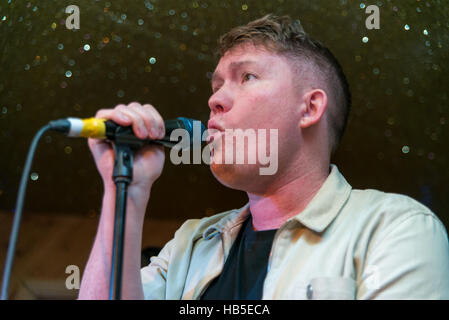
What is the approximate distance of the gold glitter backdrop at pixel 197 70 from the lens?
61.4 inches

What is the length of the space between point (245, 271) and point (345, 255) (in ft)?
0.70

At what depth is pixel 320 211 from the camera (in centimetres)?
106

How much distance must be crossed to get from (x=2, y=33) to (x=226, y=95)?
0.78 meters

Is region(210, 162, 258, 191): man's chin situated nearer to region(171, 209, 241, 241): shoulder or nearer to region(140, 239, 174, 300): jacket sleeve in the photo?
region(171, 209, 241, 241): shoulder

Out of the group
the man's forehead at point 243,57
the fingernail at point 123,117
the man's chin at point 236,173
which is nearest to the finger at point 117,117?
the fingernail at point 123,117

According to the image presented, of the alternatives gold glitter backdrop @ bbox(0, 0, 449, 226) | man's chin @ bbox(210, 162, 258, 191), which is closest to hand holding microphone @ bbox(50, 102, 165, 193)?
man's chin @ bbox(210, 162, 258, 191)

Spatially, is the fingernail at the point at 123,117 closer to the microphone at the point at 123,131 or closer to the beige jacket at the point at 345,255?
the microphone at the point at 123,131

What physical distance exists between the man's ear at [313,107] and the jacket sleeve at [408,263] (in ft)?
1.09

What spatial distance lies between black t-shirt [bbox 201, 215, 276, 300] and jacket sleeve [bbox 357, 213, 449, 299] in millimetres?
205

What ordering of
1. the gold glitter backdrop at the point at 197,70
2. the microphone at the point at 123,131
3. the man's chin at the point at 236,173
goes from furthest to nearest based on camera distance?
the gold glitter backdrop at the point at 197,70
the man's chin at the point at 236,173
the microphone at the point at 123,131

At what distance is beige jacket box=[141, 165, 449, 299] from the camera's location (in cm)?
89

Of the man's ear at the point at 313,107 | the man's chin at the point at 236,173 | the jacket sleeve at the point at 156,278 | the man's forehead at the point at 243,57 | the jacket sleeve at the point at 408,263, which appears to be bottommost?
the jacket sleeve at the point at 156,278

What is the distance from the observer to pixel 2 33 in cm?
156
